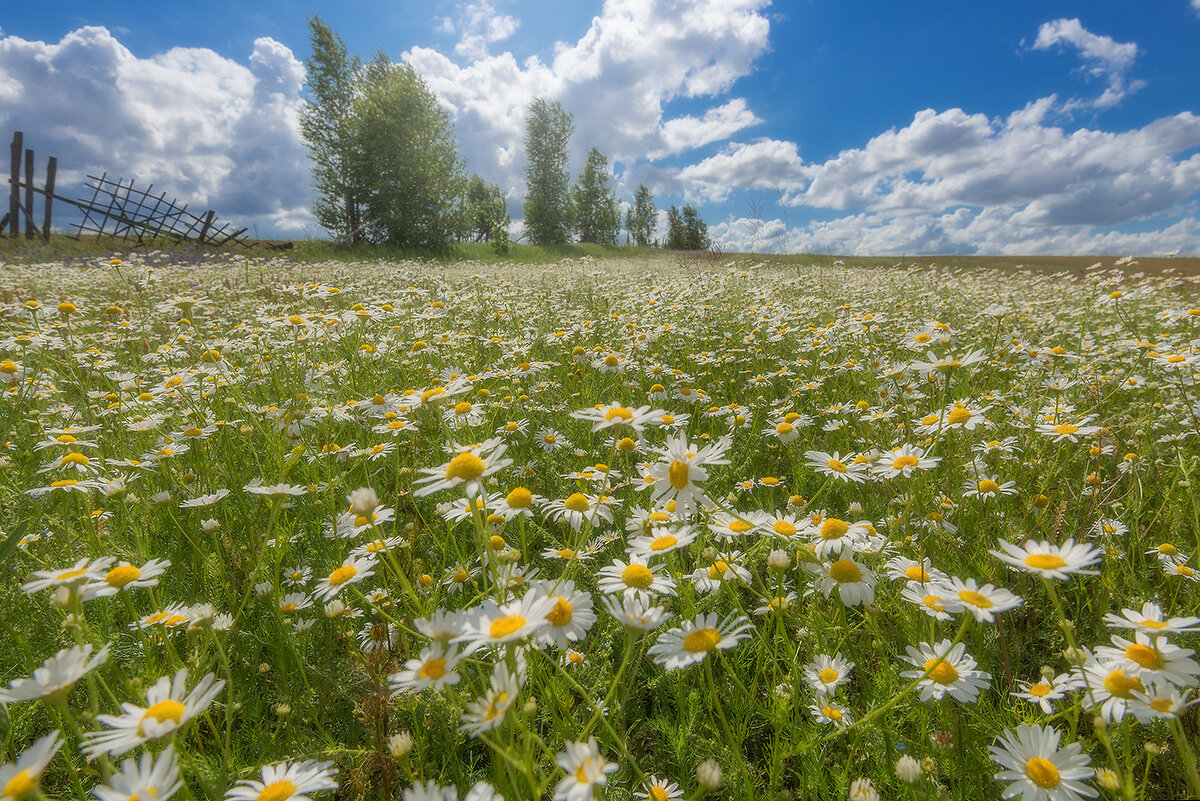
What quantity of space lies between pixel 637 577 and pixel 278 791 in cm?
76

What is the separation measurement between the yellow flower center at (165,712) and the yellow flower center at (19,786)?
6.9 inches

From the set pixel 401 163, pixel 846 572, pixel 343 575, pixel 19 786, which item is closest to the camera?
pixel 19 786

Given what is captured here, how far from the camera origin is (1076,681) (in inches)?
44.9

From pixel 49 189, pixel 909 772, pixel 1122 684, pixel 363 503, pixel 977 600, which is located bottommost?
pixel 909 772

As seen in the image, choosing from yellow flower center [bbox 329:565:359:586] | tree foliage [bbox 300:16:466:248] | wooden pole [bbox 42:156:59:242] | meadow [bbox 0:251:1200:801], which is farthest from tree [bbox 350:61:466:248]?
yellow flower center [bbox 329:565:359:586]

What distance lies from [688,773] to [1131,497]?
6.99 ft

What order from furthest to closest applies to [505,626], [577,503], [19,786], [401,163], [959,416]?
[401,163] < [959,416] < [577,503] < [505,626] < [19,786]

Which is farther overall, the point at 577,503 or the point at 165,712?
the point at 577,503

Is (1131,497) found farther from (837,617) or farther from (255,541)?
(255,541)

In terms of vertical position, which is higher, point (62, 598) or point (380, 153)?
point (380, 153)

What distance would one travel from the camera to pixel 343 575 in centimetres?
153

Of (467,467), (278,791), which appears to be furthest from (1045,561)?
(278,791)

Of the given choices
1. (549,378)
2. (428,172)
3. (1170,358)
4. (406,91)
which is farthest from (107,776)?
(406,91)

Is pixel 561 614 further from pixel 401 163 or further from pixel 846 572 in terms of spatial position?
pixel 401 163
